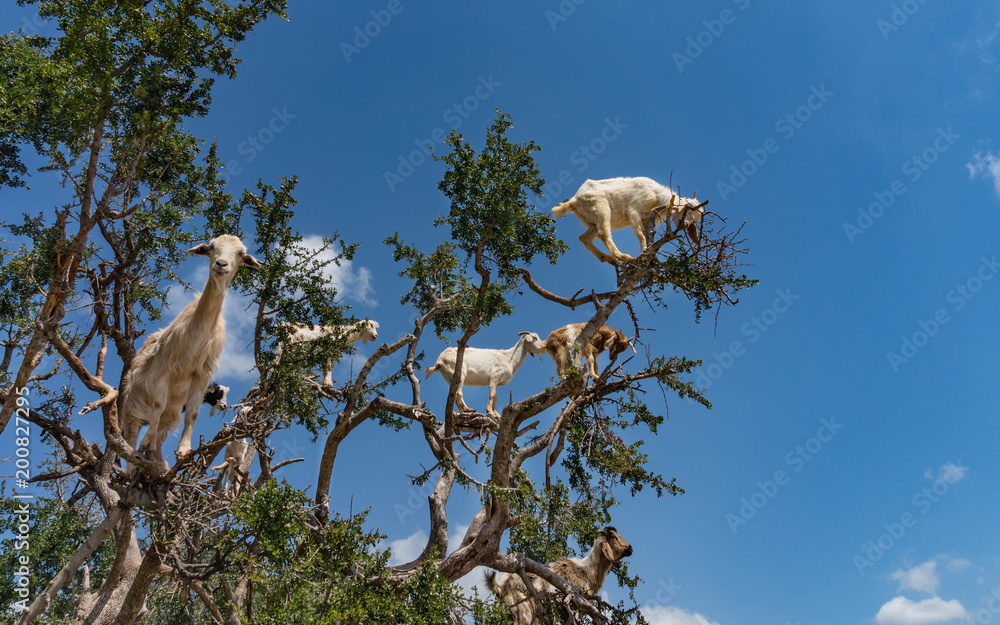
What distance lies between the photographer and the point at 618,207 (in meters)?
8.92

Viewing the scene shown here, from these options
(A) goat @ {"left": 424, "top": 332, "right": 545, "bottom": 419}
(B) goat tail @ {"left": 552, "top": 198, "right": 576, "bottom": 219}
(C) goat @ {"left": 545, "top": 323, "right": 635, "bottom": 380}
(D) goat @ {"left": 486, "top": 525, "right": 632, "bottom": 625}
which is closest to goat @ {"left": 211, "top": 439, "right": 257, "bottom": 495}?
(A) goat @ {"left": 424, "top": 332, "right": 545, "bottom": 419}

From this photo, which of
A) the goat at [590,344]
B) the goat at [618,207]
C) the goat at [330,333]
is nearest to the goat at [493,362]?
the goat at [590,344]

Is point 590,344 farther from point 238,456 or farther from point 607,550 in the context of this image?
point 238,456

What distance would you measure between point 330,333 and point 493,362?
570cm

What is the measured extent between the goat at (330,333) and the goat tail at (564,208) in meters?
3.36

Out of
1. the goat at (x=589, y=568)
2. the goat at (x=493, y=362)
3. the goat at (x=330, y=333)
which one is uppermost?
the goat at (x=493, y=362)

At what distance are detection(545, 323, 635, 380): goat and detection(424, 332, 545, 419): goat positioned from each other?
70cm

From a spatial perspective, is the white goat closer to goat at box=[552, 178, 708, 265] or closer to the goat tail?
the goat tail

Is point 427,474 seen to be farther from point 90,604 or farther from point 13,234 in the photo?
point 13,234

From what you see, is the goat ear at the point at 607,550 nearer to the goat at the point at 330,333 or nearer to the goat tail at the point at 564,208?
the goat at the point at 330,333

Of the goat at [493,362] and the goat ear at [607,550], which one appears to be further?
the goat at [493,362]

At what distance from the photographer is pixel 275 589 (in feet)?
17.1

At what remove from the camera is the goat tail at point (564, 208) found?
924 centimetres

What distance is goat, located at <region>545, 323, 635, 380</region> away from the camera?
9.74 meters
